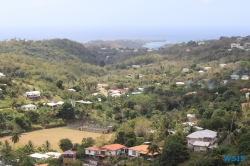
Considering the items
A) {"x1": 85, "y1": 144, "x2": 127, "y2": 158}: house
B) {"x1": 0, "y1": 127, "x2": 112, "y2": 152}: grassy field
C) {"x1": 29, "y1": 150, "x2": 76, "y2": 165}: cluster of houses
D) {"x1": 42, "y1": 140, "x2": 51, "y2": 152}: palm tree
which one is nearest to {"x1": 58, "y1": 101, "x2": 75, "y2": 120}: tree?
{"x1": 0, "y1": 127, "x2": 112, "y2": 152}: grassy field

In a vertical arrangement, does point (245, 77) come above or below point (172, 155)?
above

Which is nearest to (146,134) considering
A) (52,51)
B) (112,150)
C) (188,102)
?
(112,150)

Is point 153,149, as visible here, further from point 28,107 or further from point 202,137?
point 28,107

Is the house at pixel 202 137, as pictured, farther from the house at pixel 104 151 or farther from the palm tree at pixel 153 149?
the house at pixel 104 151

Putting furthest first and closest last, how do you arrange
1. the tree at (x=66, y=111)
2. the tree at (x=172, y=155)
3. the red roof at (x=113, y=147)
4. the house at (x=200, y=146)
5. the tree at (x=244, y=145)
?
the tree at (x=66, y=111)
the red roof at (x=113, y=147)
the house at (x=200, y=146)
the tree at (x=172, y=155)
the tree at (x=244, y=145)

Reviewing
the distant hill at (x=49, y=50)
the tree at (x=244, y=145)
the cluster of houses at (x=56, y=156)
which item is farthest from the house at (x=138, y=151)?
the distant hill at (x=49, y=50)

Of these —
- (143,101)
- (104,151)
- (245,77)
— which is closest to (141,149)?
(104,151)

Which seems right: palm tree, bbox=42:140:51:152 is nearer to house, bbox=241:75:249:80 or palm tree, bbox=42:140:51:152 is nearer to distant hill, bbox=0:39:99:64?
house, bbox=241:75:249:80
